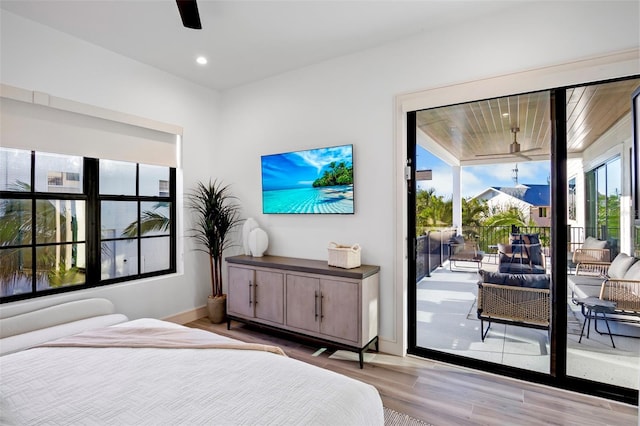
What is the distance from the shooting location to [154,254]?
12.3 feet

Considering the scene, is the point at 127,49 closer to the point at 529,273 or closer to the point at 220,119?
the point at 220,119

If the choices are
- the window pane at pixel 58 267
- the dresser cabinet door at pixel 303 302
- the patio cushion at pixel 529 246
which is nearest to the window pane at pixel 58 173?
the window pane at pixel 58 267

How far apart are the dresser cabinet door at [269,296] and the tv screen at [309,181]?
75 cm

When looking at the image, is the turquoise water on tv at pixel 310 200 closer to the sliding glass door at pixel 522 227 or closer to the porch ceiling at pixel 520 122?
the sliding glass door at pixel 522 227

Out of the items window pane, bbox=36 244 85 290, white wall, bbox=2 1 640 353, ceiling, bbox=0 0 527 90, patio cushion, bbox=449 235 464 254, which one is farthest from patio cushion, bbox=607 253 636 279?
window pane, bbox=36 244 85 290

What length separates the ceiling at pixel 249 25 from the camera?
99.3 inches

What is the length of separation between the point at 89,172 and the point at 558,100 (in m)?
4.03

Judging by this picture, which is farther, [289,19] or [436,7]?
[289,19]

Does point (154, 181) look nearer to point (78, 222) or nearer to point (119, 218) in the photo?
point (119, 218)

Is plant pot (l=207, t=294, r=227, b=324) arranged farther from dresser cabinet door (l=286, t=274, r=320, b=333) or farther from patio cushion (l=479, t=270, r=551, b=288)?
patio cushion (l=479, t=270, r=551, b=288)

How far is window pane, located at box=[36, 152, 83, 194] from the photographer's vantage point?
2887mm

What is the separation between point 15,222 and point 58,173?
528 millimetres

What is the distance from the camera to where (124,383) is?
1451mm

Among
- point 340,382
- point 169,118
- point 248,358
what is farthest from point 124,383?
point 169,118
